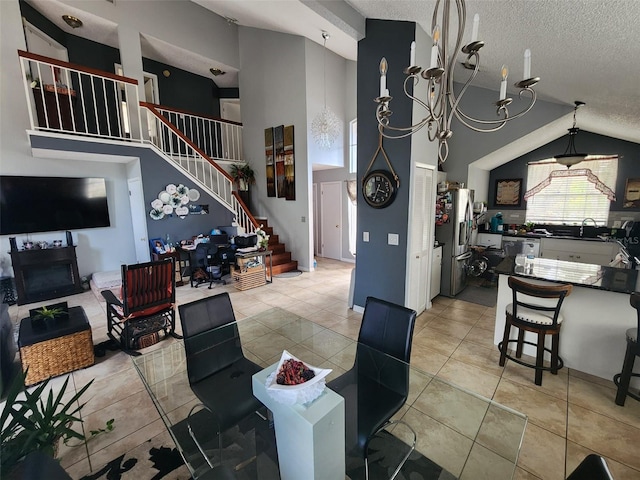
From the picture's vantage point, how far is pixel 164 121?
5.44 meters

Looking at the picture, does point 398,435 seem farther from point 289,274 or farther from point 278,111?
point 278,111

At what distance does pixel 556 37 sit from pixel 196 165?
5798mm

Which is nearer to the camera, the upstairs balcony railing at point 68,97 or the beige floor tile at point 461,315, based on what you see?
the beige floor tile at point 461,315

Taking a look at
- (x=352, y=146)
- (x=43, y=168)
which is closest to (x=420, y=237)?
(x=352, y=146)

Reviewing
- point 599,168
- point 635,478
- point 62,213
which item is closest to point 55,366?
point 62,213

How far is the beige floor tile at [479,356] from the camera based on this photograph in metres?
2.66

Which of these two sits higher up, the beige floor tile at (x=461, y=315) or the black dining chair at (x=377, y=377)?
the black dining chair at (x=377, y=377)

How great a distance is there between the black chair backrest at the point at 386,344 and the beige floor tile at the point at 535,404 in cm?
106

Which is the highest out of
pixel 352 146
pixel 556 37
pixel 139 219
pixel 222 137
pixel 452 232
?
pixel 222 137

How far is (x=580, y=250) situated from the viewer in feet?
16.6

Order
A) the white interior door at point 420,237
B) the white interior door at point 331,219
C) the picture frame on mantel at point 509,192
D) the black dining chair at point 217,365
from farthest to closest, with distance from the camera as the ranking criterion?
the white interior door at point 331,219 < the picture frame on mantel at point 509,192 < the white interior door at point 420,237 < the black dining chair at point 217,365

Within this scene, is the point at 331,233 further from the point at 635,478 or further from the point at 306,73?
the point at 635,478

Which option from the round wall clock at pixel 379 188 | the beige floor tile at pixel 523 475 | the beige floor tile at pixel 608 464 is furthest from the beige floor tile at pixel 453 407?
the round wall clock at pixel 379 188

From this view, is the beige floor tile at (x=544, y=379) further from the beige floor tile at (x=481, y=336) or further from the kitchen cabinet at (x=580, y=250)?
the kitchen cabinet at (x=580, y=250)
